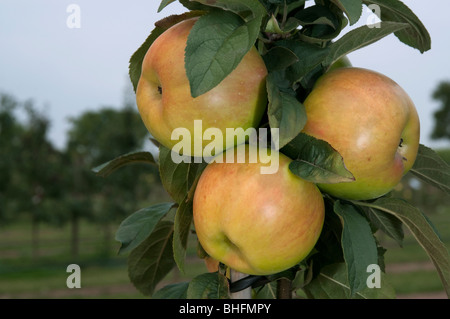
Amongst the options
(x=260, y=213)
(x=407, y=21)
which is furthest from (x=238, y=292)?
(x=407, y=21)

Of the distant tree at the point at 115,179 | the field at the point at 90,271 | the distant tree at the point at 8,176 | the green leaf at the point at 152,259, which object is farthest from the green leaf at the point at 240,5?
the distant tree at the point at 8,176

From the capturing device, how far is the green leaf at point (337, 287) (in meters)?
1.04

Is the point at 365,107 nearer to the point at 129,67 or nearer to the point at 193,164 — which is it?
the point at 193,164

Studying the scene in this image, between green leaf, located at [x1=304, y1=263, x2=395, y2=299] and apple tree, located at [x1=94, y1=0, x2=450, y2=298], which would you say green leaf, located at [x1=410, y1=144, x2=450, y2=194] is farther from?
green leaf, located at [x1=304, y1=263, x2=395, y2=299]

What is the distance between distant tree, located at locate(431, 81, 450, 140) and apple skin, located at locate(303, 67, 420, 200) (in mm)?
36290

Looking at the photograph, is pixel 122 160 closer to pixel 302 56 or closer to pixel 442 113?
pixel 302 56

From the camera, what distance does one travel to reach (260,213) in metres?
0.77

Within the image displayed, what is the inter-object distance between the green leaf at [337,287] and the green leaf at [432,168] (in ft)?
0.71

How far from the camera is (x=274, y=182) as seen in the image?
0.79 metres

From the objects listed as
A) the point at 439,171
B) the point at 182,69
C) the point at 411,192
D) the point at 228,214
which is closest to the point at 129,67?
the point at 182,69

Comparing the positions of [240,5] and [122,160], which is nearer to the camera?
[240,5]

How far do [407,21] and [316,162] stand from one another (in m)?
0.35

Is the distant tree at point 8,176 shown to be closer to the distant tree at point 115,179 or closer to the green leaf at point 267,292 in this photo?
the distant tree at point 115,179
